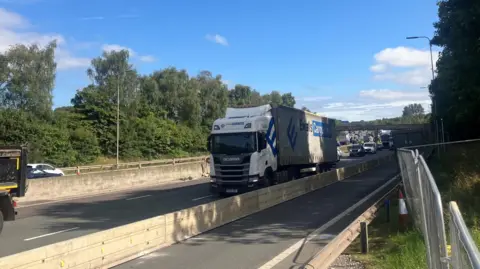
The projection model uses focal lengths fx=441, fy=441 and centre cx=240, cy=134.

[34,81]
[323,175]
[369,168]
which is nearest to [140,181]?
[323,175]

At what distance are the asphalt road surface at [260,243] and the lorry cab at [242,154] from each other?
Answer: 9.40ft

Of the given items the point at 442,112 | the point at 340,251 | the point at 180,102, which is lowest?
the point at 340,251

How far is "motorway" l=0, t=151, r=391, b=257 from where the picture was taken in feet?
34.2

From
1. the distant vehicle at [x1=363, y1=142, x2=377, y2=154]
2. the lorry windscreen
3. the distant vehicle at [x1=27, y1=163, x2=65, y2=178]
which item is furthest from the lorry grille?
the distant vehicle at [x1=363, y1=142, x2=377, y2=154]

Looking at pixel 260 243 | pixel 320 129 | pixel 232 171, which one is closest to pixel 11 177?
pixel 260 243

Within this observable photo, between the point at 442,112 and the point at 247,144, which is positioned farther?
the point at 442,112

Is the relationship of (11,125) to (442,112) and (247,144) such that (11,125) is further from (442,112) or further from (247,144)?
(442,112)

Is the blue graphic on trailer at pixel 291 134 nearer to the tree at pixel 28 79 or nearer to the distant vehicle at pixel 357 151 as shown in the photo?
the tree at pixel 28 79

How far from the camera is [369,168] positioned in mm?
34625

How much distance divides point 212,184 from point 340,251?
1104cm

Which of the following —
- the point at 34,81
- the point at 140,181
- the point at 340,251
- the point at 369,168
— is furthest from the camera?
the point at 34,81

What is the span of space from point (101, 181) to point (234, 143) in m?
9.06

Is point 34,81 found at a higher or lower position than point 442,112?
higher

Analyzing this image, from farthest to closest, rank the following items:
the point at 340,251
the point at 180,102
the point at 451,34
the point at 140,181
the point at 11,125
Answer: the point at 180,102
the point at 11,125
the point at 140,181
the point at 451,34
the point at 340,251
